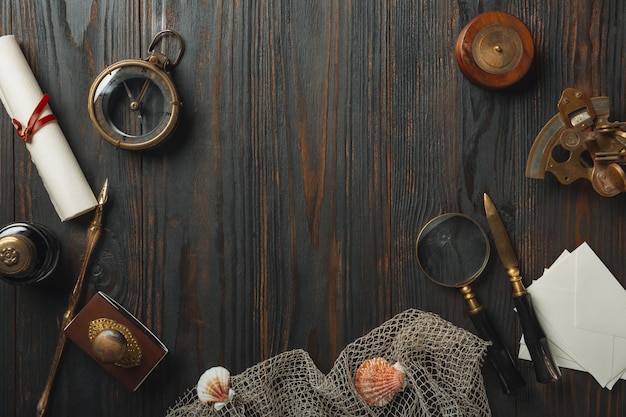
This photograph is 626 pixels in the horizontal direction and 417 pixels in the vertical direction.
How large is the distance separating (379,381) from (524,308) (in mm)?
328

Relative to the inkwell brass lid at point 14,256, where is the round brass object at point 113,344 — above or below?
below

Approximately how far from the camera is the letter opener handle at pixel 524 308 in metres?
1.28

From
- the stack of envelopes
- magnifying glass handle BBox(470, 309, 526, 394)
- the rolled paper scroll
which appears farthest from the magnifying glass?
the rolled paper scroll

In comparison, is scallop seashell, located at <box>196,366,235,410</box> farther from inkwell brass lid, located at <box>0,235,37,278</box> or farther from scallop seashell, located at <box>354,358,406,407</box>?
inkwell brass lid, located at <box>0,235,37,278</box>

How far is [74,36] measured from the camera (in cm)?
135

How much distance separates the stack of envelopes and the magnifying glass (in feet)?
0.37

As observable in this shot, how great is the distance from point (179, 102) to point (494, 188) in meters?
0.68

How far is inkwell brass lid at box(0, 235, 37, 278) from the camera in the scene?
4.09 feet

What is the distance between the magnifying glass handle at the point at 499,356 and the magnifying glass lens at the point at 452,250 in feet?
0.26

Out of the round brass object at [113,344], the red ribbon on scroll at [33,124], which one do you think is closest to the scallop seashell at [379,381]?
the round brass object at [113,344]

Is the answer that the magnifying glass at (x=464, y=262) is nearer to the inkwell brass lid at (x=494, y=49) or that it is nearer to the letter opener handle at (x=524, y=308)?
the letter opener handle at (x=524, y=308)

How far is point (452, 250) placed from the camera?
1.31m

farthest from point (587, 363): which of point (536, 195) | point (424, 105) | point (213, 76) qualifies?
point (213, 76)

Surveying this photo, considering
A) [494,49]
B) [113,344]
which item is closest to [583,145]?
[494,49]
